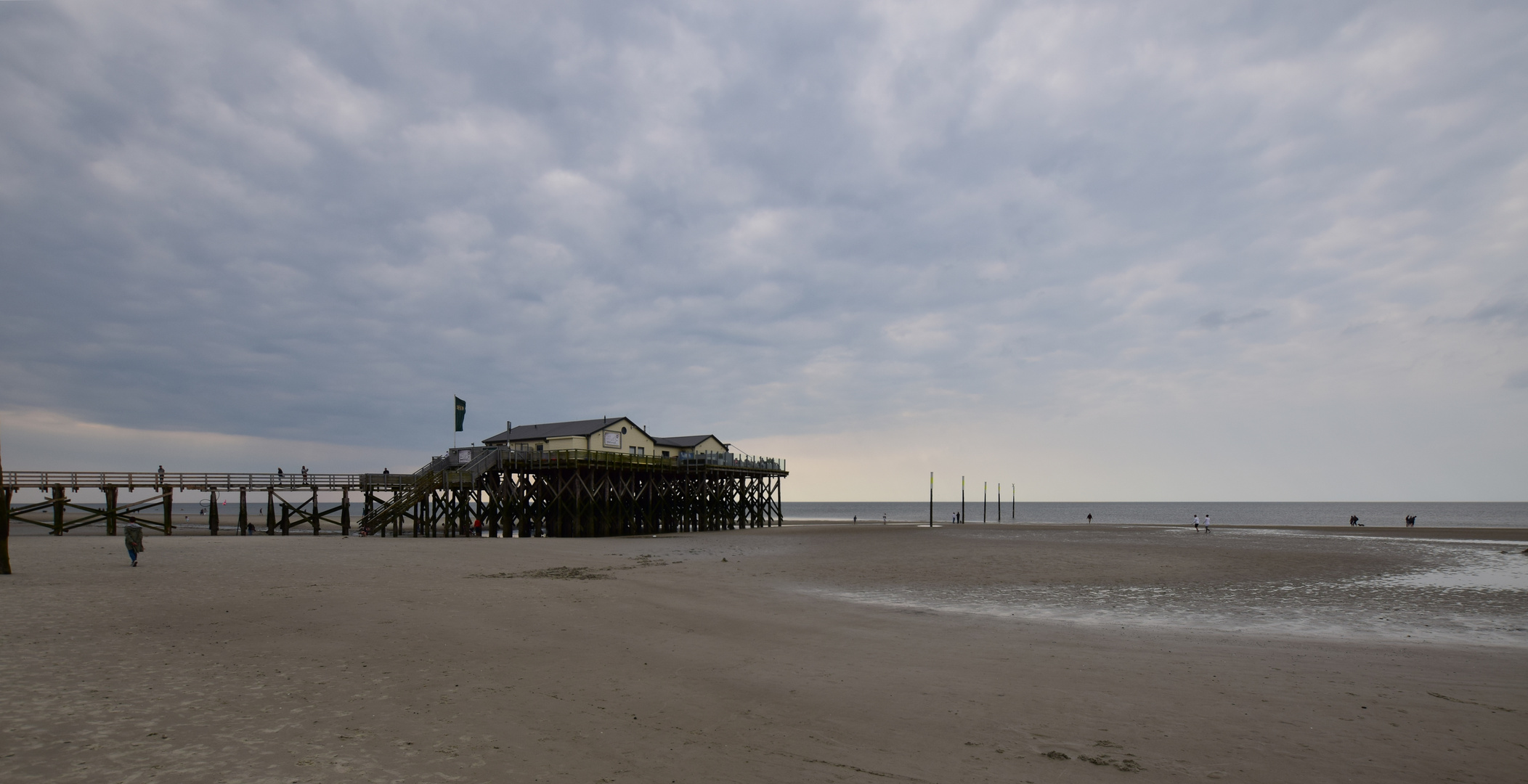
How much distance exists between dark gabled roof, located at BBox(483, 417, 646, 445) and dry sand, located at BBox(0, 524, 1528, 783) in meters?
30.4

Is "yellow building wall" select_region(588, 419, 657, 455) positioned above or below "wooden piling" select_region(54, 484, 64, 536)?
above

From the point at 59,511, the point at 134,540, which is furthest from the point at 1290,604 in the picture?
Result: the point at 59,511

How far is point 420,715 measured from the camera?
7.75 m

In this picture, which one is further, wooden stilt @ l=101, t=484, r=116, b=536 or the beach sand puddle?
wooden stilt @ l=101, t=484, r=116, b=536

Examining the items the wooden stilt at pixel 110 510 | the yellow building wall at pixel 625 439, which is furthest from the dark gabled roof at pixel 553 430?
the wooden stilt at pixel 110 510

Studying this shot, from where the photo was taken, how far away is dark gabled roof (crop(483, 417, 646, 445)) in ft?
163

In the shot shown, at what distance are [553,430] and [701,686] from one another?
45321mm

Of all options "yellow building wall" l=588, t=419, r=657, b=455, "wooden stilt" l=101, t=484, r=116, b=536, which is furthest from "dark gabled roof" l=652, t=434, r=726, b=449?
"wooden stilt" l=101, t=484, r=116, b=536

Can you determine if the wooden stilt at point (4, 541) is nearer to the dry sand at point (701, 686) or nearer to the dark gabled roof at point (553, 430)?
the dry sand at point (701, 686)

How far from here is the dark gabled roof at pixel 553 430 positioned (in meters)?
49.8

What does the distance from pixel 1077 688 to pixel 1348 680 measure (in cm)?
406

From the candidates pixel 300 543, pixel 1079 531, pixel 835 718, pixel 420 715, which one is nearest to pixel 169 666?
pixel 420 715

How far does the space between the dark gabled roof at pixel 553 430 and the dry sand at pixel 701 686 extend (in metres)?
30.4

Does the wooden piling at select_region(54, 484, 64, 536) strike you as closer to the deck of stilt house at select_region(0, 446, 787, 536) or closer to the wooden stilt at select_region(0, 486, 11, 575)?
the deck of stilt house at select_region(0, 446, 787, 536)
